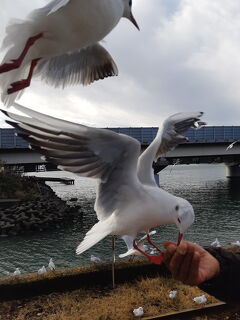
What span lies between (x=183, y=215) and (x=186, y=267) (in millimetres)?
301

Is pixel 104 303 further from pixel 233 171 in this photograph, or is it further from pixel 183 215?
pixel 233 171

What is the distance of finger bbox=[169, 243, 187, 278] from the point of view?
1.38 m

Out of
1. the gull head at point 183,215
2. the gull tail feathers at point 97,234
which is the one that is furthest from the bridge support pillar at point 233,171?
the gull head at point 183,215

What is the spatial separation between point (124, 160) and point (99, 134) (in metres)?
0.20

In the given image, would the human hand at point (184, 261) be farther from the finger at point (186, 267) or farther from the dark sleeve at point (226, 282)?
the dark sleeve at point (226, 282)

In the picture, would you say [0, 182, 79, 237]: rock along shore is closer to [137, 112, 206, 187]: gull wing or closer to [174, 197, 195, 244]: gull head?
[137, 112, 206, 187]: gull wing

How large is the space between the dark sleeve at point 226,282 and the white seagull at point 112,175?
21 centimetres

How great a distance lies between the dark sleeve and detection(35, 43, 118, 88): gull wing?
128cm

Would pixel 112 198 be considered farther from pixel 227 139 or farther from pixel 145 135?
pixel 227 139

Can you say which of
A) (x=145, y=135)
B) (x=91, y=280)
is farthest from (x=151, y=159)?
(x=145, y=135)

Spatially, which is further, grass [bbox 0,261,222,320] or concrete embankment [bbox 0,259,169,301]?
concrete embankment [bbox 0,259,169,301]

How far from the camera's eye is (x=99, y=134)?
5.96 feet

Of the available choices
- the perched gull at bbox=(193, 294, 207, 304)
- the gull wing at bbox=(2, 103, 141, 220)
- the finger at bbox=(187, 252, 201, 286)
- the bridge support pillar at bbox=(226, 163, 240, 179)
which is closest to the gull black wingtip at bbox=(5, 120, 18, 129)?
the gull wing at bbox=(2, 103, 141, 220)

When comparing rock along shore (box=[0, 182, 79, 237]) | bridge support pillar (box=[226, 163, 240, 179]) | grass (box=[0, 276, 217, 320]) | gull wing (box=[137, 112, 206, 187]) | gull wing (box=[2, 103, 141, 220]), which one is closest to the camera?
gull wing (box=[2, 103, 141, 220])
